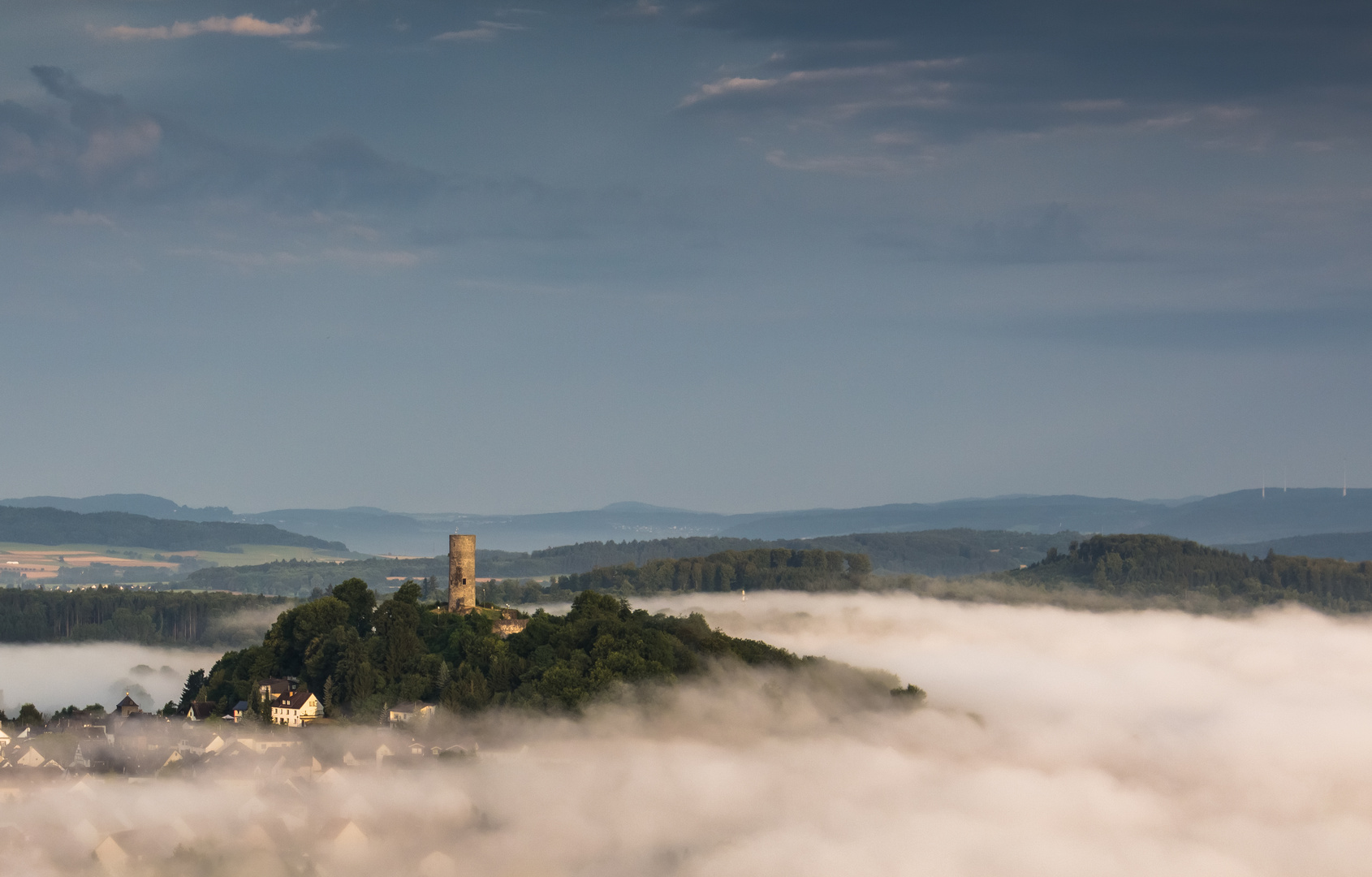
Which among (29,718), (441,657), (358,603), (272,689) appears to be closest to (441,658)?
(441,657)

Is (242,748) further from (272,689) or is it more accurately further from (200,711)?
(200,711)

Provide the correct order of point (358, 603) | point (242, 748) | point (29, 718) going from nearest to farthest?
point (242, 748) < point (29, 718) < point (358, 603)

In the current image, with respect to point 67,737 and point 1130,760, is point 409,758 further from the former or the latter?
point 1130,760

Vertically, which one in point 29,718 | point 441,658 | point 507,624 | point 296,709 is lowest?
point 29,718

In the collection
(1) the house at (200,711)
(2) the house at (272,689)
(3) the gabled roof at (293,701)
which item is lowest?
(1) the house at (200,711)

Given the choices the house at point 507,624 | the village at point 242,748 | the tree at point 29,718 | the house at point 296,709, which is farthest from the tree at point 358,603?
the tree at point 29,718

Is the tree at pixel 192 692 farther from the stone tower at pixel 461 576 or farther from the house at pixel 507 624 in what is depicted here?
the house at pixel 507 624
